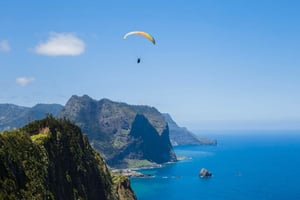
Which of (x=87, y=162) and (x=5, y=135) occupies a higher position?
(x=5, y=135)

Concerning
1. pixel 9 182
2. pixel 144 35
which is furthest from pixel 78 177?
pixel 144 35

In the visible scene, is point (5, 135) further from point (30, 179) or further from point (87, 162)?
point (87, 162)

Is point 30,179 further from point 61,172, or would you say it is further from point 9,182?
point 61,172

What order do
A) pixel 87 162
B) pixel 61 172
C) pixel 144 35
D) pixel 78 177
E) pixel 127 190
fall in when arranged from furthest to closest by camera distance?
pixel 127 190 < pixel 87 162 < pixel 78 177 < pixel 61 172 < pixel 144 35

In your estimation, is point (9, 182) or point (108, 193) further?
point (108, 193)

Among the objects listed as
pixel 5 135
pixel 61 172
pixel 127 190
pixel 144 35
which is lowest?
pixel 127 190

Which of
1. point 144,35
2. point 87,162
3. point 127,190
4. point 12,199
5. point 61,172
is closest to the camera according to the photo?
point 12,199

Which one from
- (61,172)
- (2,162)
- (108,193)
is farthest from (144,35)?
(108,193)
